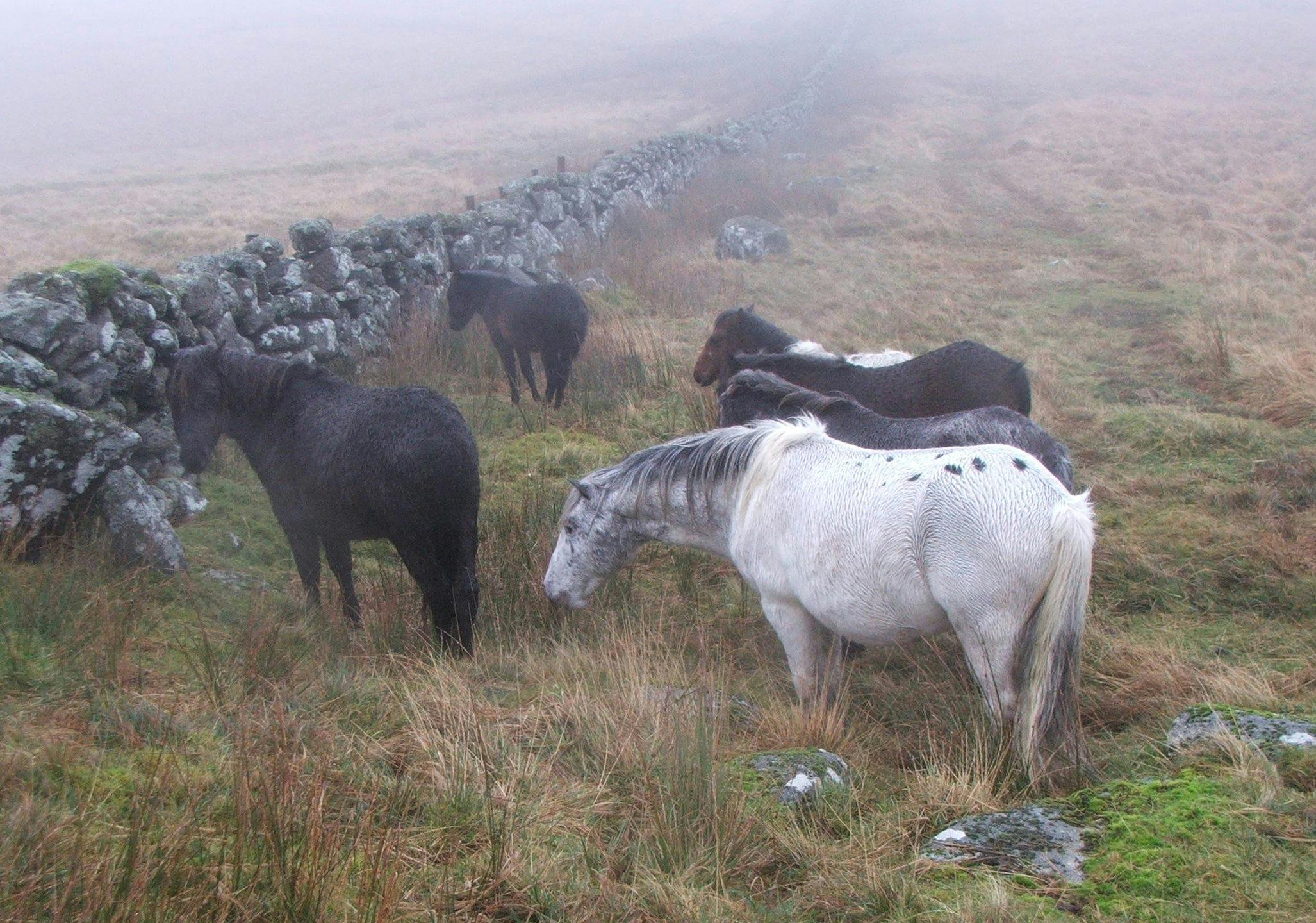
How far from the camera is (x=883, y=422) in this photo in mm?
5199

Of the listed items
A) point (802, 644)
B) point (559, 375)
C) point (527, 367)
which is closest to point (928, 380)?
point (802, 644)

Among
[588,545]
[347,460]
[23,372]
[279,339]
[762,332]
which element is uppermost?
[23,372]

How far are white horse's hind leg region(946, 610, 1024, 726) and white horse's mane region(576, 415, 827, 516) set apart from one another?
1.13m

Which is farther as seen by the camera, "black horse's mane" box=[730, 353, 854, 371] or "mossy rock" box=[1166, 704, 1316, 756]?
"black horse's mane" box=[730, 353, 854, 371]

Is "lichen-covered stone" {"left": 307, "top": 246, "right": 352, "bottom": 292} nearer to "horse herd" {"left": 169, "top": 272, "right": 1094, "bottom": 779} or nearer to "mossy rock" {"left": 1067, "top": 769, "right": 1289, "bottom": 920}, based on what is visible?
"horse herd" {"left": 169, "top": 272, "right": 1094, "bottom": 779}

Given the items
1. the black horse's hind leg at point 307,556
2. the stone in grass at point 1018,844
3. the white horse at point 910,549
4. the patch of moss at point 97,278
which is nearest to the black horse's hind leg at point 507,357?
the patch of moss at point 97,278

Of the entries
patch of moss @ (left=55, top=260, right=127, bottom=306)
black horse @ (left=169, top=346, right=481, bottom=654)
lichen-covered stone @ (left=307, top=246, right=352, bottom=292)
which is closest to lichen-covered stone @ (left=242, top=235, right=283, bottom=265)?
lichen-covered stone @ (left=307, top=246, right=352, bottom=292)

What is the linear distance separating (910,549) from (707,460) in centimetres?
125

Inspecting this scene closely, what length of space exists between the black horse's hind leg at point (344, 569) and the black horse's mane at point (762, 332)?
13.3 ft

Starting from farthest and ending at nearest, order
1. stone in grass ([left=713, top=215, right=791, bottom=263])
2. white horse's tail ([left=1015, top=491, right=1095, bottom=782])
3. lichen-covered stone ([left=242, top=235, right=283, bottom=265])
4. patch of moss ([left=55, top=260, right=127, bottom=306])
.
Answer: stone in grass ([left=713, top=215, right=791, bottom=263])
lichen-covered stone ([left=242, top=235, right=283, bottom=265])
patch of moss ([left=55, top=260, right=127, bottom=306])
white horse's tail ([left=1015, top=491, right=1095, bottom=782])

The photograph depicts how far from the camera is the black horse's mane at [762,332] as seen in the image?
25.9ft

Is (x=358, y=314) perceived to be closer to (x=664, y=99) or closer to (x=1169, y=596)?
(x=1169, y=596)

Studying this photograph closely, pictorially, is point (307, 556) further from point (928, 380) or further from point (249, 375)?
point (928, 380)

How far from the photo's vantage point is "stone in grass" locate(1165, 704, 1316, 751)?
9.87 feet
